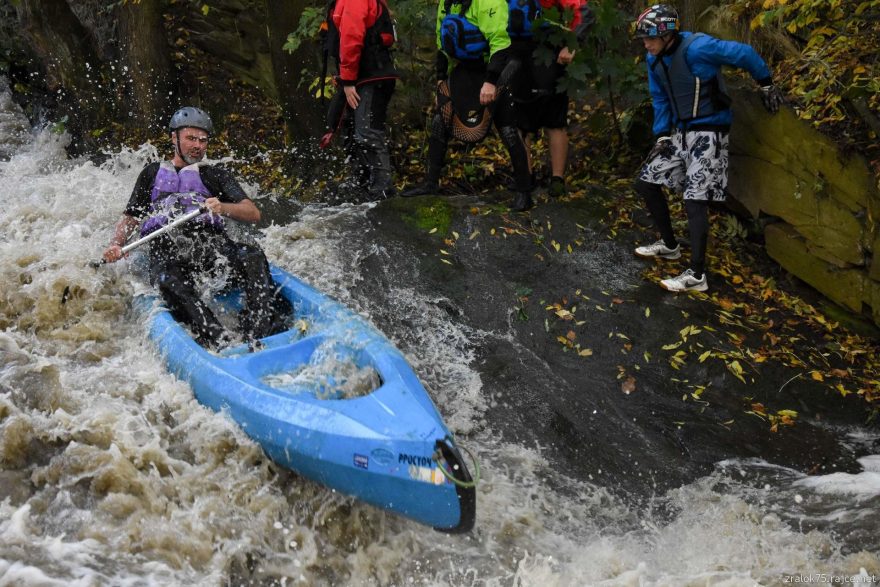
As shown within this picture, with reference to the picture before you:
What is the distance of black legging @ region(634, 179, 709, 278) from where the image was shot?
509 centimetres

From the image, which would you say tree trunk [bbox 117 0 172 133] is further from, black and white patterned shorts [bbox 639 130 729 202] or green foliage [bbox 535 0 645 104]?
black and white patterned shorts [bbox 639 130 729 202]

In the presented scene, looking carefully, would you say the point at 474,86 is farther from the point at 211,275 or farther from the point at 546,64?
the point at 211,275

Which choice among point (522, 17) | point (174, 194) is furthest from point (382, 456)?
point (522, 17)

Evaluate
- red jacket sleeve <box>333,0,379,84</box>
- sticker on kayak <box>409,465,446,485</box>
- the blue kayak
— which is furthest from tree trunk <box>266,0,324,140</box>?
sticker on kayak <box>409,465,446,485</box>

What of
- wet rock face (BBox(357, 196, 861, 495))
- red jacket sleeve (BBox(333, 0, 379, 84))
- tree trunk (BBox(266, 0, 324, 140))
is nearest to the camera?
wet rock face (BBox(357, 196, 861, 495))

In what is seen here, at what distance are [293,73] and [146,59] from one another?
2700 mm

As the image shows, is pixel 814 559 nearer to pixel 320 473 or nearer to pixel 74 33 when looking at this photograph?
pixel 320 473

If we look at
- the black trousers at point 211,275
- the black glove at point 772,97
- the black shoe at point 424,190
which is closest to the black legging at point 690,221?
the black glove at point 772,97

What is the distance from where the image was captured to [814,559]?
334 cm

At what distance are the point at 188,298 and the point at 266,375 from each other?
91 cm

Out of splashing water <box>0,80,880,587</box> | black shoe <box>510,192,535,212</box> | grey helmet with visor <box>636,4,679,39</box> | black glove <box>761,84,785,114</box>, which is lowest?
splashing water <box>0,80,880,587</box>

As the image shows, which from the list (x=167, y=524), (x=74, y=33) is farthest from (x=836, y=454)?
(x=74, y=33)

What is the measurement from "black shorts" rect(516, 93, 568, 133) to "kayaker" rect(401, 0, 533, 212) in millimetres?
157

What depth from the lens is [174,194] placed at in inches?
190
